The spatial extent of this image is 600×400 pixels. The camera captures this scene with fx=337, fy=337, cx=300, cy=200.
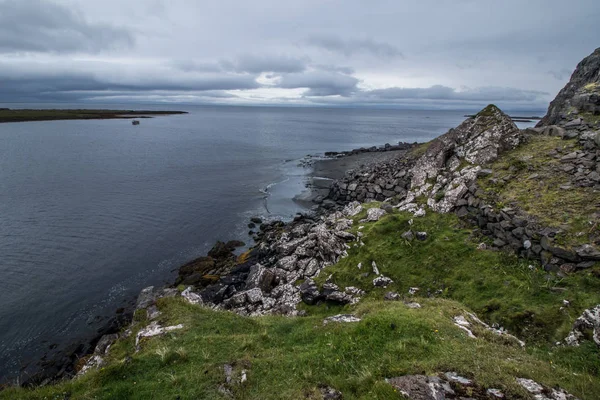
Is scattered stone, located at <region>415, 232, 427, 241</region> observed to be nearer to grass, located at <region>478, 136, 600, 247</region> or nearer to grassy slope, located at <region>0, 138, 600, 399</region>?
grassy slope, located at <region>0, 138, 600, 399</region>

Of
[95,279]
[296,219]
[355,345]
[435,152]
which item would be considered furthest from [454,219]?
[95,279]

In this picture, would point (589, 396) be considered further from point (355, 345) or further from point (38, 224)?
point (38, 224)

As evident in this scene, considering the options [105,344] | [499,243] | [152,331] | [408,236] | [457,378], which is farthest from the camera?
[408,236]

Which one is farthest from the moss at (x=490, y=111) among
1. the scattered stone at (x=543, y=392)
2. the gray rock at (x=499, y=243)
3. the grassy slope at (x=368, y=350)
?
the scattered stone at (x=543, y=392)

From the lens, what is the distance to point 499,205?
876 inches

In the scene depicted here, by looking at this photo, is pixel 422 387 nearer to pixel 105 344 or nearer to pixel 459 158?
pixel 105 344

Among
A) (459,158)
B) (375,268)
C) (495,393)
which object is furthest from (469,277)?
(459,158)

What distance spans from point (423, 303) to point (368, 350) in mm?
5686

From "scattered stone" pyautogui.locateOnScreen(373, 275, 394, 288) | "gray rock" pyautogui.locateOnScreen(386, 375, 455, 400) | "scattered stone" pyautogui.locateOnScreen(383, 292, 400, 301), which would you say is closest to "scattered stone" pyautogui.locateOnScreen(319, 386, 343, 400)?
"gray rock" pyautogui.locateOnScreen(386, 375, 455, 400)

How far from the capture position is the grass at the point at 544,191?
18.1 meters

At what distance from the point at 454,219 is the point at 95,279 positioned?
32.0 meters

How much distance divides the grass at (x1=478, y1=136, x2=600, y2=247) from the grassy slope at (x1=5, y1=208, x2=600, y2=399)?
10.6 ft

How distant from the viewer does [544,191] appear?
71.7 feet

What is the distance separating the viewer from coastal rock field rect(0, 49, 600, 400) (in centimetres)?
1136
